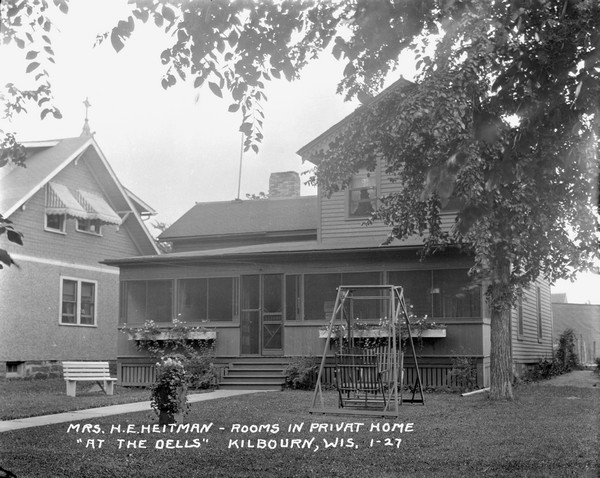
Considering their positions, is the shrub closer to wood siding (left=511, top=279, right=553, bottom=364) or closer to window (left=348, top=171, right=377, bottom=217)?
wood siding (left=511, top=279, right=553, bottom=364)

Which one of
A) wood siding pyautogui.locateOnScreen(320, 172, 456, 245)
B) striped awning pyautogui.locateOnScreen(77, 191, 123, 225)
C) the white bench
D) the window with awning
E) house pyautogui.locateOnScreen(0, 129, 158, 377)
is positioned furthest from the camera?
striped awning pyautogui.locateOnScreen(77, 191, 123, 225)

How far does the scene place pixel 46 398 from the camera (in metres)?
15.1

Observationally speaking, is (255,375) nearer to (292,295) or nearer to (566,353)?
(292,295)

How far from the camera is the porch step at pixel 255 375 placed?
18344 millimetres

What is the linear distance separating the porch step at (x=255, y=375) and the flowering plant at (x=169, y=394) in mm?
7724

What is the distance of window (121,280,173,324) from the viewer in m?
20.9

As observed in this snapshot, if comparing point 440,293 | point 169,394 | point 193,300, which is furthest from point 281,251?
point 169,394

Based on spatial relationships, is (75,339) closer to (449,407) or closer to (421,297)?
(421,297)

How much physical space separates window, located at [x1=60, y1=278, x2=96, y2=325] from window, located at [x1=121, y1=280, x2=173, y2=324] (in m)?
3.84

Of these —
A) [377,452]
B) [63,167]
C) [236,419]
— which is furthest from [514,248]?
[63,167]

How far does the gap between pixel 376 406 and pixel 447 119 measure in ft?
16.5

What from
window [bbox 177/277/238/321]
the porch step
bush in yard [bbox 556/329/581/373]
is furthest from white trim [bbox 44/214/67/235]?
bush in yard [bbox 556/329/581/373]

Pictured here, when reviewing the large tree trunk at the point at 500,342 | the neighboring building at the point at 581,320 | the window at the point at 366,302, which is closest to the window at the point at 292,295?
the window at the point at 366,302

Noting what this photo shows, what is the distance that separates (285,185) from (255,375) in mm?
Answer: 10157
